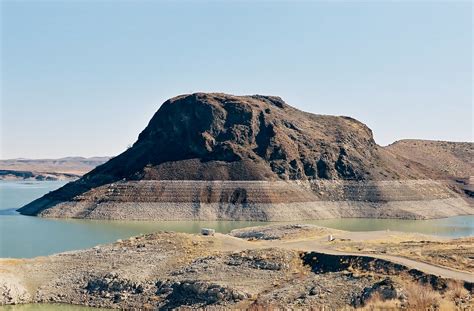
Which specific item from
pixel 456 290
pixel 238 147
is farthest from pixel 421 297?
pixel 238 147

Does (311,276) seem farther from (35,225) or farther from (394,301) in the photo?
(35,225)

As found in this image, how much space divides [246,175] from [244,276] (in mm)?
75688

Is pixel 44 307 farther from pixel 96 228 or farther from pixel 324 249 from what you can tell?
pixel 96 228

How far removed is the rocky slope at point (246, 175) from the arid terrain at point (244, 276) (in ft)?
186

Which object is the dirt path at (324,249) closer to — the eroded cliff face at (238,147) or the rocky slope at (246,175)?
the rocky slope at (246,175)

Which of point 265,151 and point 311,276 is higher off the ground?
point 265,151

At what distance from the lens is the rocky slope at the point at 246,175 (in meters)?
109

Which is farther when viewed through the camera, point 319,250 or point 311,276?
point 319,250

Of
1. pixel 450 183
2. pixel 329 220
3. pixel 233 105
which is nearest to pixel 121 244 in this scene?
pixel 329 220

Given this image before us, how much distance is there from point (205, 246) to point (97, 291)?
10.3 meters

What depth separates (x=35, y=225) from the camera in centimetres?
9225

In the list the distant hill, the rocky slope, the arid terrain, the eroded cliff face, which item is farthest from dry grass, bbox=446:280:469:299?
the distant hill

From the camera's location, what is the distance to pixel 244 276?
4062cm

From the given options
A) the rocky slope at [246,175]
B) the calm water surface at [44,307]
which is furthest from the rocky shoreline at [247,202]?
the calm water surface at [44,307]
